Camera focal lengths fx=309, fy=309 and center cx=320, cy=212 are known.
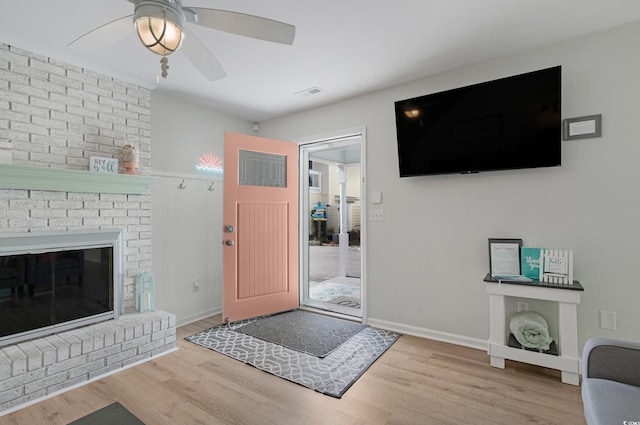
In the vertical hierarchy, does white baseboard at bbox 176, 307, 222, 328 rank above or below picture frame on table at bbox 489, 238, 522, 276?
below

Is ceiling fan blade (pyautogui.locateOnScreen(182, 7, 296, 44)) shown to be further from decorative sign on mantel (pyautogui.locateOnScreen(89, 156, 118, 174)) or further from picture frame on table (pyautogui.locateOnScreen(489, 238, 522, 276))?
picture frame on table (pyautogui.locateOnScreen(489, 238, 522, 276))

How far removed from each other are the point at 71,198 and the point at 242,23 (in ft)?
7.05

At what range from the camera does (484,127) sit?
2512 millimetres

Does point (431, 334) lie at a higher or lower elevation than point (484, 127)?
lower

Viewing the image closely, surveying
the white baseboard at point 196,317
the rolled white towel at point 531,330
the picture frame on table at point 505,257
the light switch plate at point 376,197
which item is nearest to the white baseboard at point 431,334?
the rolled white towel at point 531,330

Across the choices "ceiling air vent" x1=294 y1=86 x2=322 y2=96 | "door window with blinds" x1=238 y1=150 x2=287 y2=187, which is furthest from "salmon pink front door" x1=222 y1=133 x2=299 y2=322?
"ceiling air vent" x1=294 y1=86 x2=322 y2=96

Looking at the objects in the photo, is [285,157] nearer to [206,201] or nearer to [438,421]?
[206,201]

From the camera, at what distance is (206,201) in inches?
146

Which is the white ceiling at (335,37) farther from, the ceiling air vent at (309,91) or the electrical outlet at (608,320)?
the electrical outlet at (608,320)

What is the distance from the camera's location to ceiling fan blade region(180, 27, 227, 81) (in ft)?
5.25

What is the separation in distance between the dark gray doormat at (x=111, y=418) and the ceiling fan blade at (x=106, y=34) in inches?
66.7

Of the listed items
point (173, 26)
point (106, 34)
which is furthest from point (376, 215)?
point (106, 34)

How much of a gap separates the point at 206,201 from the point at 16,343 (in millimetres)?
2014

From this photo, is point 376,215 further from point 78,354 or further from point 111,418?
point 78,354
